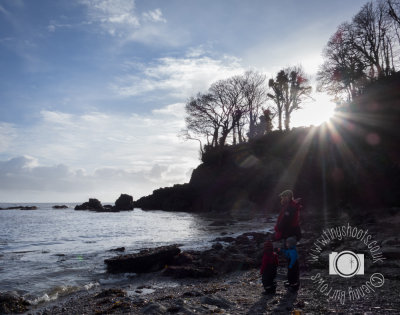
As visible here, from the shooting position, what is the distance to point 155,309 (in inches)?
199

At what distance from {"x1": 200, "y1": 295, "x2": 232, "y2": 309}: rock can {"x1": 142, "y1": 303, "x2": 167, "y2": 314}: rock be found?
77 centimetres

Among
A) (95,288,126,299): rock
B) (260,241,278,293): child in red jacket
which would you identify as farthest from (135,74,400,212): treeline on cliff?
(95,288,126,299): rock

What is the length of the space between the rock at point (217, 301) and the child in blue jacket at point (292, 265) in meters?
1.51

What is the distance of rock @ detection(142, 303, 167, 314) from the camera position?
4.98 m

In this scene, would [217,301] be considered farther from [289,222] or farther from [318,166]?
[318,166]

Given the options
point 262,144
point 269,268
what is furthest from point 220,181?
point 269,268

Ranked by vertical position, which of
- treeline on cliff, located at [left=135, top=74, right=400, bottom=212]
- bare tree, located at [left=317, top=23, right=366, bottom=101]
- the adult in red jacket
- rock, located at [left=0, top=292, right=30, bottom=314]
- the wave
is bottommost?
the wave

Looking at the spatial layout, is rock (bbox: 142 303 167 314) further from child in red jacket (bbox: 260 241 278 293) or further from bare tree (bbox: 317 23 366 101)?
bare tree (bbox: 317 23 366 101)

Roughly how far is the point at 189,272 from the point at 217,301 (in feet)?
10.3

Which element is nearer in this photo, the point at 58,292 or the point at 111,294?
the point at 111,294

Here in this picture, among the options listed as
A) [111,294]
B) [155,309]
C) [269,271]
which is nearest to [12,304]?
[111,294]

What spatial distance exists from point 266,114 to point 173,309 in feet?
142

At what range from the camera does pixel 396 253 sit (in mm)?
6961

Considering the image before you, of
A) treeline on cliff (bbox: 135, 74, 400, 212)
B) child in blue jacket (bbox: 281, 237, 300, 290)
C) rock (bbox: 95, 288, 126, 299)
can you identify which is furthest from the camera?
treeline on cliff (bbox: 135, 74, 400, 212)
